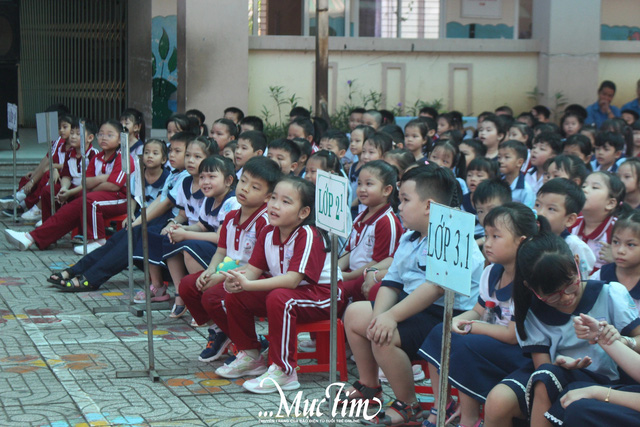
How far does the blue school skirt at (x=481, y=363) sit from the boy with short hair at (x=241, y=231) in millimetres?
1750

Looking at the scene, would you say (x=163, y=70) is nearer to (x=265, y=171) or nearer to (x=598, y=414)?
(x=265, y=171)

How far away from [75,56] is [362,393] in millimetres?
13042

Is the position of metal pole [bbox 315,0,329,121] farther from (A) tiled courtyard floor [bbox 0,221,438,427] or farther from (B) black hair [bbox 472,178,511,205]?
(B) black hair [bbox 472,178,511,205]

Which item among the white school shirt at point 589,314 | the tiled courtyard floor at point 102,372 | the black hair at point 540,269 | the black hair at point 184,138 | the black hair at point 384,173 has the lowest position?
the tiled courtyard floor at point 102,372

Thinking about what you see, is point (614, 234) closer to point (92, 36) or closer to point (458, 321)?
point (458, 321)

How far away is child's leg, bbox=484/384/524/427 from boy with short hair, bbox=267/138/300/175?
3.76 meters

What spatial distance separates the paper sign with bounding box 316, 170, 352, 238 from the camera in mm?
4156

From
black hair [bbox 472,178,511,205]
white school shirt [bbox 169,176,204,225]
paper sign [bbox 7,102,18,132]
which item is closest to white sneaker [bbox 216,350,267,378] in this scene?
black hair [bbox 472,178,511,205]

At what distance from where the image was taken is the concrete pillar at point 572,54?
1388cm

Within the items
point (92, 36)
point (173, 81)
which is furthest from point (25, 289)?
point (92, 36)

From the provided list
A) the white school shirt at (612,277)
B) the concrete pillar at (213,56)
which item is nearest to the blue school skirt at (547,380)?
the white school shirt at (612,277)

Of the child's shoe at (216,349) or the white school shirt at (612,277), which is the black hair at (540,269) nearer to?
the white school shirt at (612,277)

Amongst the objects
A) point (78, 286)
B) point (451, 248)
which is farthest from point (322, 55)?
point (451, 248)

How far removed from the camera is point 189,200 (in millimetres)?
6836
